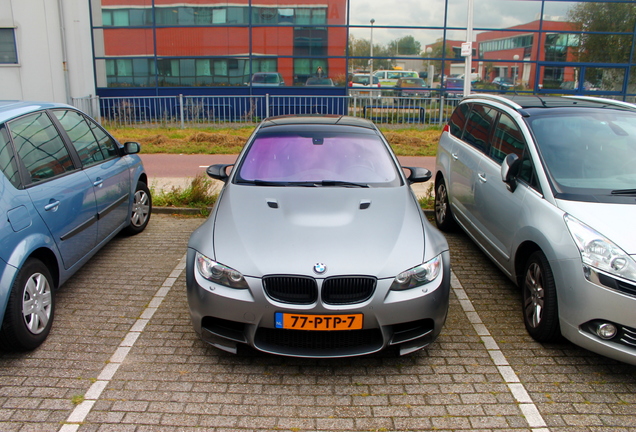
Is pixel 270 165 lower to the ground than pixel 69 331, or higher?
higher

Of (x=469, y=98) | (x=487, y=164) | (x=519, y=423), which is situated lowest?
(x=519, y=423)

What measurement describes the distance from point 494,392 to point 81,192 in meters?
3.80

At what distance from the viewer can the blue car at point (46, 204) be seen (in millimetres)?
3623

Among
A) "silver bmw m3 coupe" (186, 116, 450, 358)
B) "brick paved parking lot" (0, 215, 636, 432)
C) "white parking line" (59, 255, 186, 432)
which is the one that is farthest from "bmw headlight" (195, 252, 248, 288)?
"white parking line" (59, 255, 186, 432)

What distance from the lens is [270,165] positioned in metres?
4.81

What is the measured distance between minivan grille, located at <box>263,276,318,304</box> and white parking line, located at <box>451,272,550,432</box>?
1462 millimetres

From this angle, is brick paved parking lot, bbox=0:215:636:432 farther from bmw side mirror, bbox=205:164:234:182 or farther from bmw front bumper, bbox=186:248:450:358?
bmw side mirror, bbox=205:164:234:182

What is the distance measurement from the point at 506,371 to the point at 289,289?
64.2 inches

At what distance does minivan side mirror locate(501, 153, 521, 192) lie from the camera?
179 inches

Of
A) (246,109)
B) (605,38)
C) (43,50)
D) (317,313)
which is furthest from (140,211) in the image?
(605,38)

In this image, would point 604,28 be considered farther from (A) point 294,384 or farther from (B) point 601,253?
(A) point 294,384

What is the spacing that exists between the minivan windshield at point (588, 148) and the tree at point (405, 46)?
53.3 feet

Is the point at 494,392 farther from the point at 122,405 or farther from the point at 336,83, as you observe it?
the point at 336,83

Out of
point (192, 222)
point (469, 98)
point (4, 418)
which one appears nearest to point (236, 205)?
point (4, 418)
